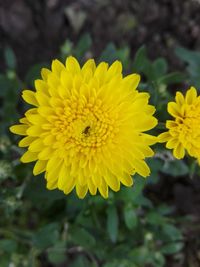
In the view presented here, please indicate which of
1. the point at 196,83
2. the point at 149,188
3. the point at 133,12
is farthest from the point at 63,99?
the point at 133,12

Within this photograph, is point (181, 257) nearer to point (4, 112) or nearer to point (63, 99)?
point (4, 112)

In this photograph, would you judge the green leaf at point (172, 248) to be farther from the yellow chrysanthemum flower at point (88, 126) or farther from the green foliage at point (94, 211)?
the yellow chrysanthemum flower at point (88, 126)

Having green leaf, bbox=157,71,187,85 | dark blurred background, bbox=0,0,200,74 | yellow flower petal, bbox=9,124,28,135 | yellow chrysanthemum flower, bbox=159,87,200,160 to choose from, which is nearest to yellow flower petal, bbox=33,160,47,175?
yellow flower petal, bbox=9,124,28,135

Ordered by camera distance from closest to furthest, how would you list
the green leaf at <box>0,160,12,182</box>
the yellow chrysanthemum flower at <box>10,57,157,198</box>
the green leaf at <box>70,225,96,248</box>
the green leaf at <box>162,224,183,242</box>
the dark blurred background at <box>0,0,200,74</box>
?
the yellow chrysanthemum flower at <box>10,57,157,198</box> < the green leaf at <box>0,160,12,182</box> < the green leaf at <box>70,225,96,248</box> < the green leaf at <box>162,224,183,242</box> < the dark blurred background at <box>0,0,200,74</box>

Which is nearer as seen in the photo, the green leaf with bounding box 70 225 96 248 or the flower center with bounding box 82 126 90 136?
the flower center with bounding box 82 126 90 136

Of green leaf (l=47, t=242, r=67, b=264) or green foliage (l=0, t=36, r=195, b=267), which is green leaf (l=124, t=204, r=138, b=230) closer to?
green foliage (l=0, t=36, r=195, b=267)

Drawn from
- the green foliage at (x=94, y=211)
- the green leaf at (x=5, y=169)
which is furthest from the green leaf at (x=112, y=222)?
the green leaf at (x=5, y=169)

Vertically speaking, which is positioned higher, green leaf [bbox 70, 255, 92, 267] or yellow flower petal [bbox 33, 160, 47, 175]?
yellow flower petal [bbox 33, 160, 47, 175]
